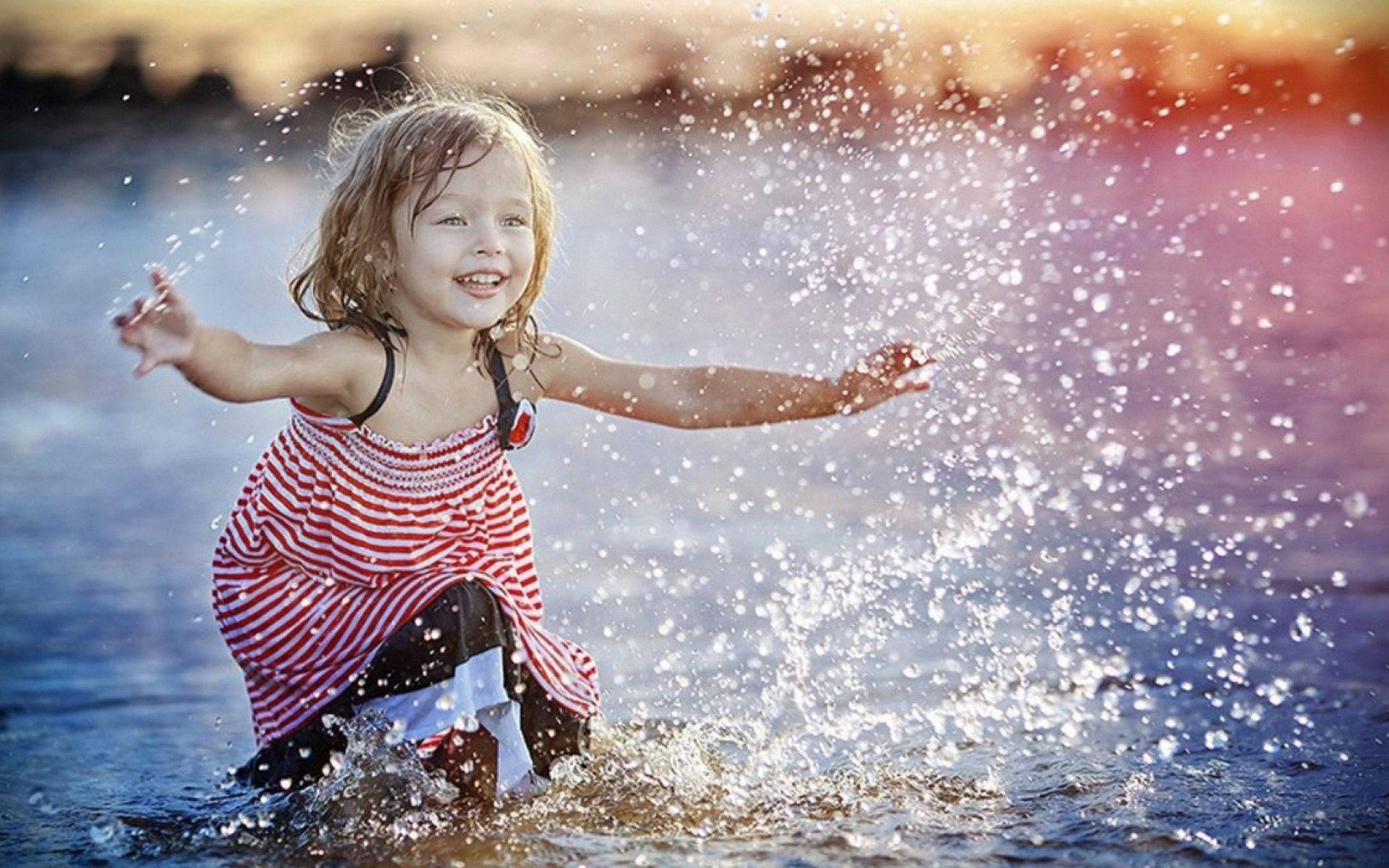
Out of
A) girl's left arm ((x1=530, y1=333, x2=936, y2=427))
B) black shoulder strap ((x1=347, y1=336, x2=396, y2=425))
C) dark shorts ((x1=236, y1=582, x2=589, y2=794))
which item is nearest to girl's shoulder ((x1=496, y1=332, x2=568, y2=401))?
girl's left arm ((x1=530, y1=333, x2=936, y2=427))

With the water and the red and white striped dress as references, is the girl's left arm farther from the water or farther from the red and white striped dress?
the water

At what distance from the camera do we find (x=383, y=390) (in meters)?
3.47

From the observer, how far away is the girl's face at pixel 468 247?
11.4ft

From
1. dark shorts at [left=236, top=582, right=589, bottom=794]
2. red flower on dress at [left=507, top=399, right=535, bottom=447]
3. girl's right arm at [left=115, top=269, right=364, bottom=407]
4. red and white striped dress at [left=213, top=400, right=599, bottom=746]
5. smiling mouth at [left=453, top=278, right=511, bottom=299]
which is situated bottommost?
dark shorts at [left=236, top=582, right=589, bottom=794]

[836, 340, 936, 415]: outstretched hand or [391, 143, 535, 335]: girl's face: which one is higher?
[391, 143, 535, 335]: girl's face

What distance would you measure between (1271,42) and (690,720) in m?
7.39

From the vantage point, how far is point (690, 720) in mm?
4035

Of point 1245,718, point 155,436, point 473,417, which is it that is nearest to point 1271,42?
point 155,436

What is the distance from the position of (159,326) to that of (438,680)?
0.77 metres

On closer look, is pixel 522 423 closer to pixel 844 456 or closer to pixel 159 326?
pixel 159 326

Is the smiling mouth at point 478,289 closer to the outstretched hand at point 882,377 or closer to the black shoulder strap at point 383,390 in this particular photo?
the black shoulder strap at point 383,390

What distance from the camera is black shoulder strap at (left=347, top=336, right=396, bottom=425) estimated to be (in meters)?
3.47

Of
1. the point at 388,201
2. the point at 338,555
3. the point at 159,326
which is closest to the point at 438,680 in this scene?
the point at 338,555

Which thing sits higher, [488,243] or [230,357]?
[488,243]
